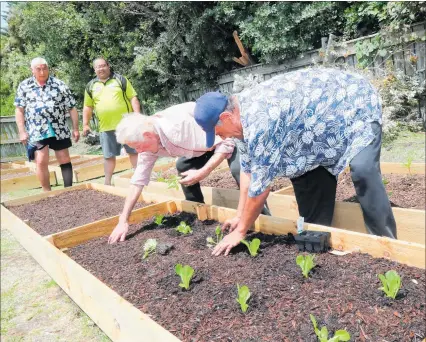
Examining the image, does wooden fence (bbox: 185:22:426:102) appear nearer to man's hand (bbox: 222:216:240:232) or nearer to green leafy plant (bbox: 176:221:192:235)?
green leafy plant (bbox: 176:221:192:235)

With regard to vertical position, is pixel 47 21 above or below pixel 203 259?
above

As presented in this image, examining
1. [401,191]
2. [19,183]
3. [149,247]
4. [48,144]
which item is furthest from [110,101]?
[401,191]

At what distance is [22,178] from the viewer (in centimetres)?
765

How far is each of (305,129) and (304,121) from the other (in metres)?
0.05

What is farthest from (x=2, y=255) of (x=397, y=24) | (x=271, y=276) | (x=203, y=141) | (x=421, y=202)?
(x=397, y=24)

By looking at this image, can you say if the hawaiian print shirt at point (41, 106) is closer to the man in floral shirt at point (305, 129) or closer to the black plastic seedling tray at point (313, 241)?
the man in floral shirt at point (305, 129)

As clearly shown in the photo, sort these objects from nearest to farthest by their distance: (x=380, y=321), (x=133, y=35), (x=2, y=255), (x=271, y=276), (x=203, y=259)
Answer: (x=380, y=321) < (x=271, y=276) < (x=203, y=259) < (x=2, y=255) < (x=133, y=35)

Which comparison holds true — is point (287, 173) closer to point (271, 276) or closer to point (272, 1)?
point (271, 276)

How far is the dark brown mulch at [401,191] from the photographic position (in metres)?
3.53

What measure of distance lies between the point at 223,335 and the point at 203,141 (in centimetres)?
181

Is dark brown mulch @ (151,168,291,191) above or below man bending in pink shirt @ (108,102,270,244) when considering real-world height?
below

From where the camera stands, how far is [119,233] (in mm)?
3373

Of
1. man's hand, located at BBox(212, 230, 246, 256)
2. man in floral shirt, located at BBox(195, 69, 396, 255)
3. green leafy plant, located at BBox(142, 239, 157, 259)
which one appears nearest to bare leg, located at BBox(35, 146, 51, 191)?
green leafy plant, located at BBox(142, 239, 157, 259)

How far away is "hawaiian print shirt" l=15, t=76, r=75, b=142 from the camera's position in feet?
18.5
